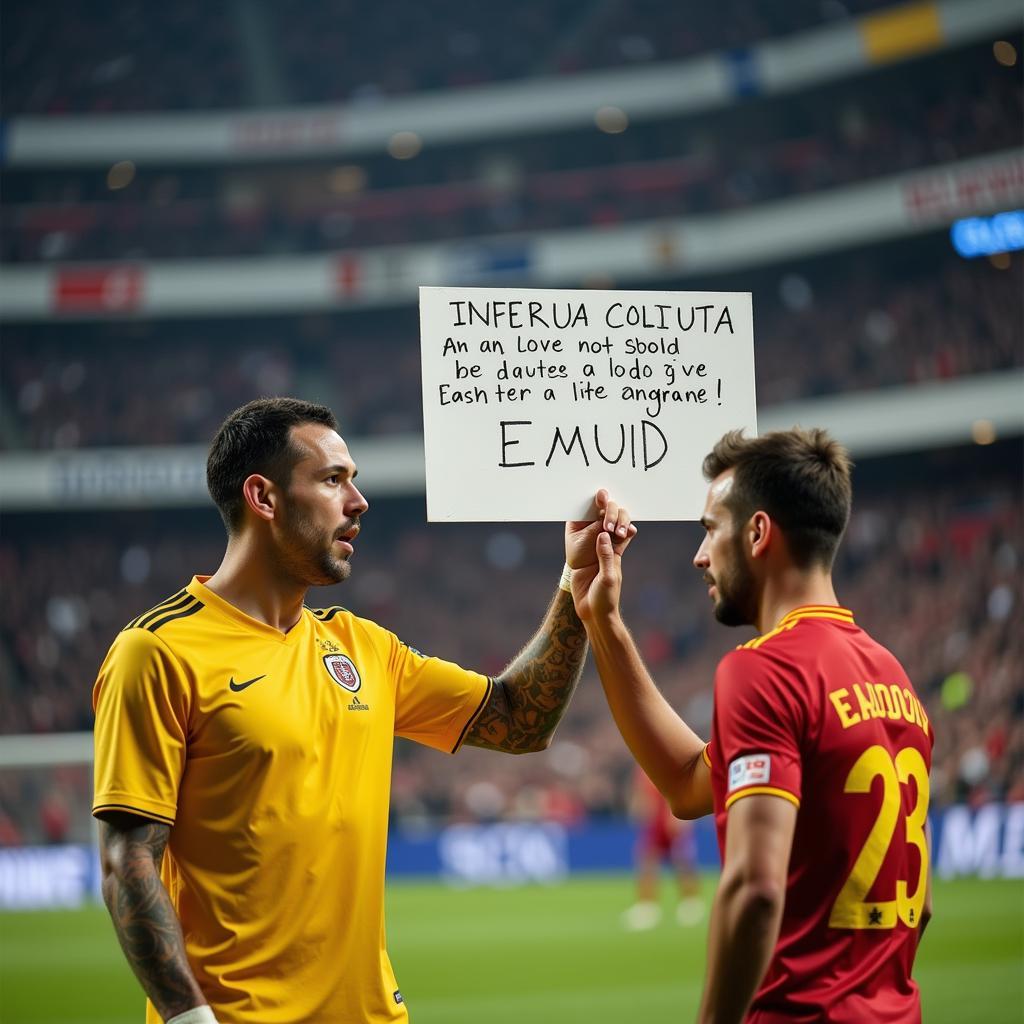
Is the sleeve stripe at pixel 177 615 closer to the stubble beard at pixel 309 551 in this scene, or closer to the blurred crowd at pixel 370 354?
the stubble beard at pixel 309 551

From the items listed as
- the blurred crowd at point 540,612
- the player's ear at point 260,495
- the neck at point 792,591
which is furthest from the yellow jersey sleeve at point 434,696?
the blurred crowd at point 540,612

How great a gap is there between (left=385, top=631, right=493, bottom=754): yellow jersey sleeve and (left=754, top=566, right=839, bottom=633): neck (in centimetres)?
104

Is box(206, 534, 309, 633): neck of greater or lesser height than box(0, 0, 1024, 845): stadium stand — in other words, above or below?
below

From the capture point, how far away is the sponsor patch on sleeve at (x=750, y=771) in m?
2.69

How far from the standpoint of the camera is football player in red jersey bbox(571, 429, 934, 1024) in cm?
266

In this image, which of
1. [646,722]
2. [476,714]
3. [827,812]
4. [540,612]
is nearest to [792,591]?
[827,812]

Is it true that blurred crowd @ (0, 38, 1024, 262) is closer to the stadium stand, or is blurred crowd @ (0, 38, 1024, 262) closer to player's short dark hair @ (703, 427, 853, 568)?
the stadium stand

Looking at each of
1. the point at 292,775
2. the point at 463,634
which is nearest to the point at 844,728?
the point at 292,775

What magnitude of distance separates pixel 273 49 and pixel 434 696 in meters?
45.3

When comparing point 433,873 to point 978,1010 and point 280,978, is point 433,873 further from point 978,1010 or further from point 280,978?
point 280,978

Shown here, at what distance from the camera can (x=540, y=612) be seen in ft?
112

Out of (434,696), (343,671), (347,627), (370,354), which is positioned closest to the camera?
(343,671)

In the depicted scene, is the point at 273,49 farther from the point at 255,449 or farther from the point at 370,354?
the point at 255,449

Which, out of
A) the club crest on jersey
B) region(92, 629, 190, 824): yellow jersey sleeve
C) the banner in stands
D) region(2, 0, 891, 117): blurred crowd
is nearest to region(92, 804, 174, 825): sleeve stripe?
region(92, 629, 190, 824): yellow jersey sleeve
